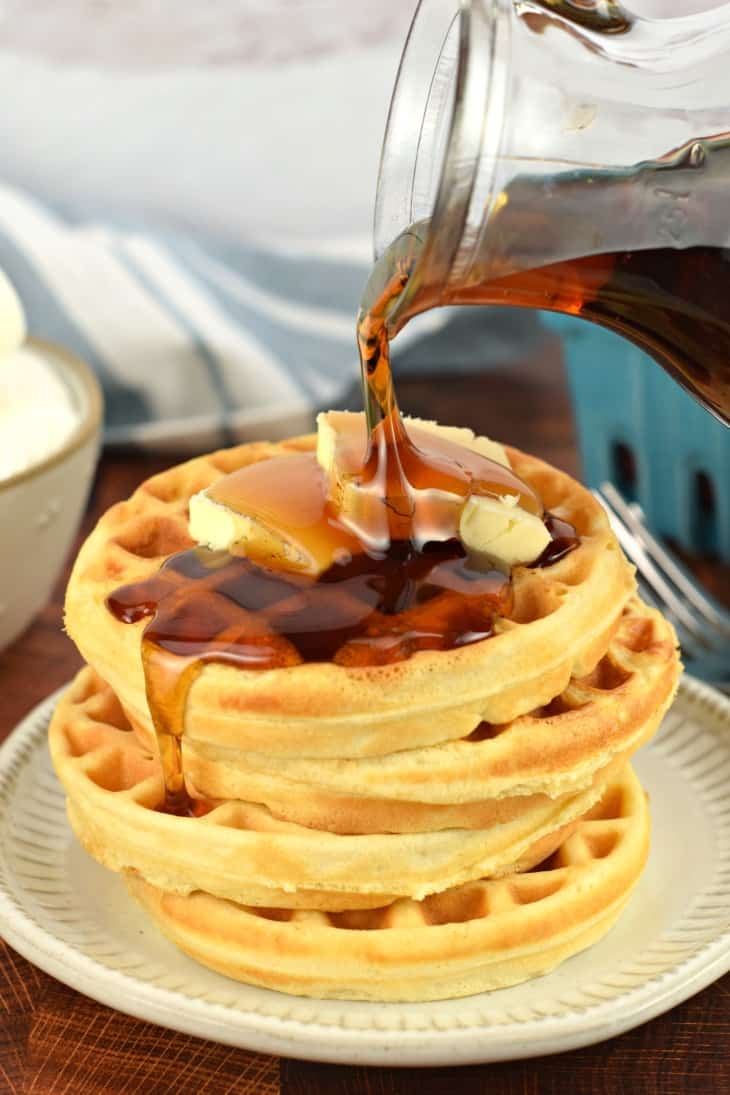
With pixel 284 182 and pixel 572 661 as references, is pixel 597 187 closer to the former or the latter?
pixel 572 661

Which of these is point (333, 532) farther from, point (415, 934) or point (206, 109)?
point (206, 109)

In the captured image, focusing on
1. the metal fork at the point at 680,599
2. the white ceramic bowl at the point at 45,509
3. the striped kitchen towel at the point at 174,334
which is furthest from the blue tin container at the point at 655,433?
the white ceramic bowl at the point at 45,509

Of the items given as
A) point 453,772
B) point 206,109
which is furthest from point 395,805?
point 206,109

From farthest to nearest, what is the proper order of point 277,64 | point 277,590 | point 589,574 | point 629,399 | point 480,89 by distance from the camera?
point 277,64
point 629,399
point 589,574
point 277,590
point 480,89

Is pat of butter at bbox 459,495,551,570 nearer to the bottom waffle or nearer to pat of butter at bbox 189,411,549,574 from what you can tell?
pat of butter at bbox 189,411,549,574

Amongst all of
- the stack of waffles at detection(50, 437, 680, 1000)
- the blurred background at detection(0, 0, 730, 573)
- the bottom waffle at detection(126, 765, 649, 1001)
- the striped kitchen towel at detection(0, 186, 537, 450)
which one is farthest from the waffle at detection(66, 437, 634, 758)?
the striped kitchen towel at detection(0, 186, 537, 450)

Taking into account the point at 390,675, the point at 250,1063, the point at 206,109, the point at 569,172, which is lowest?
the point at 206,109

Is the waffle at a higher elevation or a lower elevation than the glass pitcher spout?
lower

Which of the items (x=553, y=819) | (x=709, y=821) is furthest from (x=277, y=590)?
(x=709, y=821)
